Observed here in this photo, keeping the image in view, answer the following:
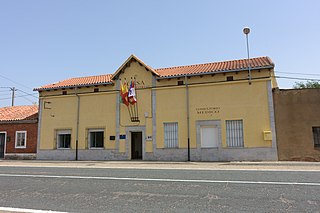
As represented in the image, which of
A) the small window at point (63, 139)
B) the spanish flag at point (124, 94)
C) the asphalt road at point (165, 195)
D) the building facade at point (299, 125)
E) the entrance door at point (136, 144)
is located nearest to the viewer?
the asphalt road at point (165, 195)

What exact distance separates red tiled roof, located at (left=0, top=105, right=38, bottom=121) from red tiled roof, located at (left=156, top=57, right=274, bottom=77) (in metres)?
11.9

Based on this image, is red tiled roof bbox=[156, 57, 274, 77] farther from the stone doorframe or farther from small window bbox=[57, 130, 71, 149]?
small window bbox=[57, 130, 71, 149]

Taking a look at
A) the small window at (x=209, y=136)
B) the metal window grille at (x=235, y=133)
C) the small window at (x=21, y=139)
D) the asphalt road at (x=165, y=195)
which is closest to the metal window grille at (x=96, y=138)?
the small window at (x=21, y=139)

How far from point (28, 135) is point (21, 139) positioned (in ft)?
2.87

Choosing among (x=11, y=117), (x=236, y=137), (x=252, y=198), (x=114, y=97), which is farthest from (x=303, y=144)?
(x=11, y=117)

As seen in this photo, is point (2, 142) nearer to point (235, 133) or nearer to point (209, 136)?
point (209, 136)

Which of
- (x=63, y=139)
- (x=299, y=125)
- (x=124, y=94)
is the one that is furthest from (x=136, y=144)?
(x=299, y=125)

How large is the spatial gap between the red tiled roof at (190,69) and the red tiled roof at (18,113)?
2751mm

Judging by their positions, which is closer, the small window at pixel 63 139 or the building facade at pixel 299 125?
the building facade at pixel 299 125

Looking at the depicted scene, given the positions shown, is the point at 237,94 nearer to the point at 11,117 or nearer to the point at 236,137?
the point at 236,137

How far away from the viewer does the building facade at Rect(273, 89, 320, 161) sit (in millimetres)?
16109

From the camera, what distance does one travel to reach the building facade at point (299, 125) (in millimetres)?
16109

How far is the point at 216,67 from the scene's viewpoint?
746 inches

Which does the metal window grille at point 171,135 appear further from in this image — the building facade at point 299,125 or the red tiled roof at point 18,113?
the red tiled roof at point 18,113
